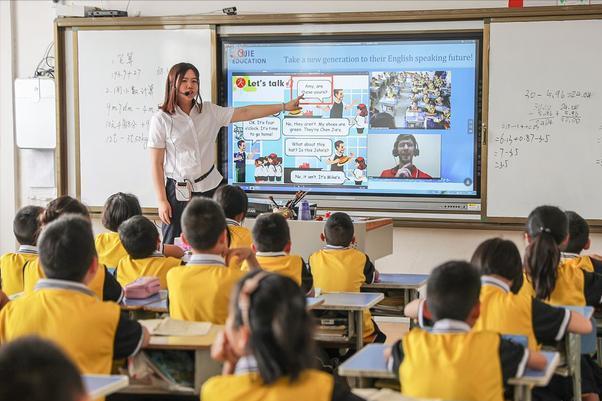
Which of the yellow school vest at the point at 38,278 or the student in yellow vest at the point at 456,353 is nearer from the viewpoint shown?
the student in yellow vest at the point at 456,353

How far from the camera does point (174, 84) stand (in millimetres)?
5180

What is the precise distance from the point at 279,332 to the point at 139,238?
236 centimetres

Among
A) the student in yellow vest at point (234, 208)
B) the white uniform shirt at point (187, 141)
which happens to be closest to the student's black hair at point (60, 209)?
the student in yellow vest at point (234, 208)

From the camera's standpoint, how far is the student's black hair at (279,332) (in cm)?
185

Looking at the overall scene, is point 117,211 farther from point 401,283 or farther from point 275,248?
point 401,283

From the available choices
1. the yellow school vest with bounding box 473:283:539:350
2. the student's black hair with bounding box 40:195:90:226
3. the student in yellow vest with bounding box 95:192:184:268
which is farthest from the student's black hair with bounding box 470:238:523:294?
the student in yellow vest with bounding box 95:192:184:268

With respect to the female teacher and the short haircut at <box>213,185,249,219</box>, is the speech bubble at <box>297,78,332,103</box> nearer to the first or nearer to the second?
the female teacher

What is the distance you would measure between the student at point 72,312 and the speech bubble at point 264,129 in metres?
4.01

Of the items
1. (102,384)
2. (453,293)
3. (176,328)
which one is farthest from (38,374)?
(176,328)

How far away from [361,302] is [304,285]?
30cm

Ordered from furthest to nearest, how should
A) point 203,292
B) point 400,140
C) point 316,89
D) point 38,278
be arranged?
point 316,89
point 400,140
point 38,278
point 203,292

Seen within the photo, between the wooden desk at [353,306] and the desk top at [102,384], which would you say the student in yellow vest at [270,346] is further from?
the wooden desk at [353,306]

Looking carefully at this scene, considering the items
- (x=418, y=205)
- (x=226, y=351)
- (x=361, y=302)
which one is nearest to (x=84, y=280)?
A: (x=226, y=351)

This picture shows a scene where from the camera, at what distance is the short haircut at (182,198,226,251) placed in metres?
3.32
